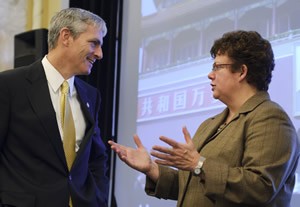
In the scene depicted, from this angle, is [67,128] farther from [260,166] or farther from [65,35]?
[260,166]

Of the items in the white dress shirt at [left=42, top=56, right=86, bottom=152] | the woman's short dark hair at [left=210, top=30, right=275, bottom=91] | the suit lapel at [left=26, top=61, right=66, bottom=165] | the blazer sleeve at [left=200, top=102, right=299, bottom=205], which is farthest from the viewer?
the white dress shirt at [left=42, top=56, right=86, bottom=152]

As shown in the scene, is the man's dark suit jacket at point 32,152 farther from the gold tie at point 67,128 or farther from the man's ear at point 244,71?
the man's ear at point 244,71

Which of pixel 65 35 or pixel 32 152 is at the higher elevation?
pixel 65 35

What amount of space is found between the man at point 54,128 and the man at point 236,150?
0.85ft

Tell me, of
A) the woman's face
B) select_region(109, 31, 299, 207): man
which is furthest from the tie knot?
the woman's face

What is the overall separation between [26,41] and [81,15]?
5.39 ft

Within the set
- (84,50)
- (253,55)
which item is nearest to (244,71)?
(253,55)

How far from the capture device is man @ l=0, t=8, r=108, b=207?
6.45ft

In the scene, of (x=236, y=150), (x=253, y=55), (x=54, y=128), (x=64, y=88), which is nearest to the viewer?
(x=236, y=150)

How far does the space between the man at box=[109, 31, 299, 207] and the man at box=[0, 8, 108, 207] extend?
0.26 meters

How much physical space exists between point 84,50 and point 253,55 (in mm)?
720

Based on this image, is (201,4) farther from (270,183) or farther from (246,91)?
(270,183)

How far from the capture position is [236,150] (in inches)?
70.1

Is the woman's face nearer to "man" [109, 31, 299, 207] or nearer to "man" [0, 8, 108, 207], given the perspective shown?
"man" [109, 31, 299, 207]
